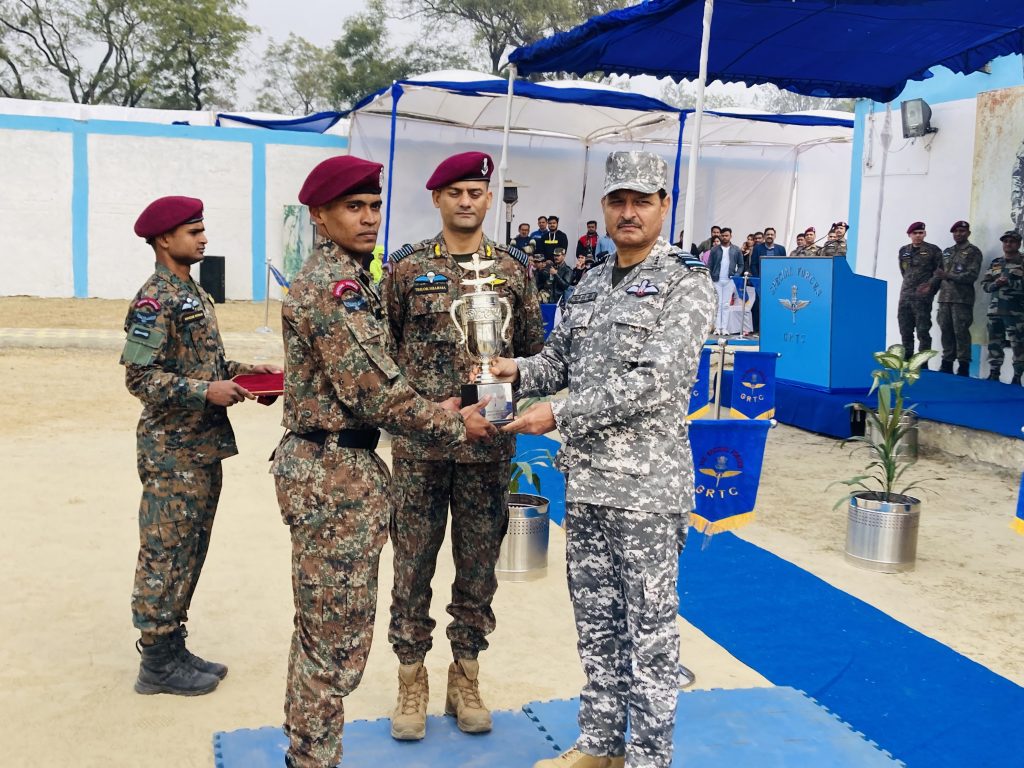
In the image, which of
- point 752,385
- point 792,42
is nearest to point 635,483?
point 752,385

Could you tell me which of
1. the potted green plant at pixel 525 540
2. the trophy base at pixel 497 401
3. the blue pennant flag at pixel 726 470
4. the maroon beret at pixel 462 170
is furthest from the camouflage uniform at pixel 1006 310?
the trophy base at pixel 497 401

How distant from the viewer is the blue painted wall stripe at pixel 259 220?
62.6 feet

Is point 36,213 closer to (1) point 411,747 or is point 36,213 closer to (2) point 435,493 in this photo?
(2) point 435,493

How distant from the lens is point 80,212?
1841 centimetres

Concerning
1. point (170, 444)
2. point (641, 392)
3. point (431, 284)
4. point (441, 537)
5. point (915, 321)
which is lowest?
point (441, 537)

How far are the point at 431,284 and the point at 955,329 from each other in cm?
948

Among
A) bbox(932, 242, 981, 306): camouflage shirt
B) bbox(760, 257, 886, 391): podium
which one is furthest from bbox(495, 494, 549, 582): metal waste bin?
bbox(932, 242, 981, 306): camouflage shirt

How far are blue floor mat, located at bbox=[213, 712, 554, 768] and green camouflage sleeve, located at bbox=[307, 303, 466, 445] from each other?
3.65ft

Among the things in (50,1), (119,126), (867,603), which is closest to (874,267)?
(867,603)

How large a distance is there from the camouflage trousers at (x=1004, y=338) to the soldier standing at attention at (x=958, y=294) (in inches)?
12.9

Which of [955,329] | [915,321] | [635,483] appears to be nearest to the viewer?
[635,483]

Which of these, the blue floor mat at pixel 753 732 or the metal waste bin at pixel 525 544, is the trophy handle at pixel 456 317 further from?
the metal waste bin at pixel 525 544

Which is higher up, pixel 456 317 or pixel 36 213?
pixel 36 213

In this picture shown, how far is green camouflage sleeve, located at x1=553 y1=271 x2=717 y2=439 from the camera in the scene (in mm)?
2520
